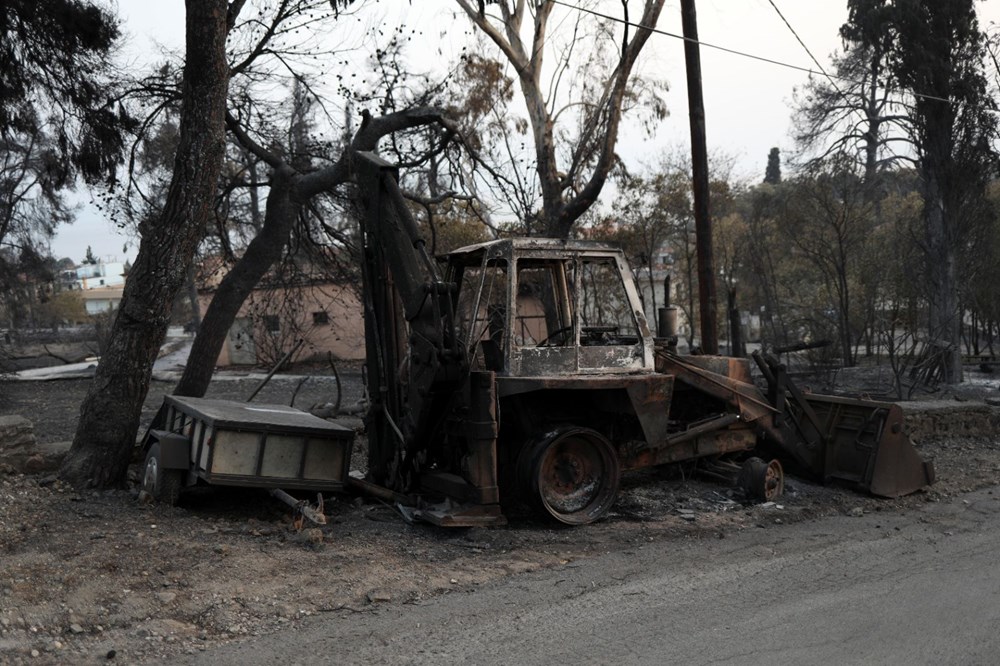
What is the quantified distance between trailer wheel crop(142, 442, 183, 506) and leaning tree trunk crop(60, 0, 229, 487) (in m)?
0.94

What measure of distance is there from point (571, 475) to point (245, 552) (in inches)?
114

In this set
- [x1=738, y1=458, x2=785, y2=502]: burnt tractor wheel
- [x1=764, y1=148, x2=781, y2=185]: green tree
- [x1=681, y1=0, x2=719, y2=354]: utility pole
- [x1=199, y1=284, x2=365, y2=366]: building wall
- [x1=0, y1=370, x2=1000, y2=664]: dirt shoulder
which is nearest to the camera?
[x1=0, y1=370, x2=1000, y2=664]: dirt shoulder

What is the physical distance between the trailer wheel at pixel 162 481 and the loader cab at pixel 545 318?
113 inches

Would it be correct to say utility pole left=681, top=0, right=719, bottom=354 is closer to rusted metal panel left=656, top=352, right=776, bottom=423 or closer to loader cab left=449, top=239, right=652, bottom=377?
rusted metal panel left=656, top=352, right=776, bottom=423

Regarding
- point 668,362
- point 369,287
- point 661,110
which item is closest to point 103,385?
point 369,287

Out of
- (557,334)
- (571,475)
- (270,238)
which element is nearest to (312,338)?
(270,238)

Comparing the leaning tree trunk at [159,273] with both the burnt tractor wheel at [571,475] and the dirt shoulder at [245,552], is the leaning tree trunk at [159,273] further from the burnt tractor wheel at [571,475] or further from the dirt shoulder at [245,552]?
the burnt tractor wheel at [571,475]

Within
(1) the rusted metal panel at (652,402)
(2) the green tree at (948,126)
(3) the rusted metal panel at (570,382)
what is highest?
(2) the green tree at (948,126)

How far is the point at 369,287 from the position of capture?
8141 mm

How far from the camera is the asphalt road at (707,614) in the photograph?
187 inches

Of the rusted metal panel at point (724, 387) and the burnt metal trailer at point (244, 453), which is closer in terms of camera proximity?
the burnt metal trailer at point (244, 453)

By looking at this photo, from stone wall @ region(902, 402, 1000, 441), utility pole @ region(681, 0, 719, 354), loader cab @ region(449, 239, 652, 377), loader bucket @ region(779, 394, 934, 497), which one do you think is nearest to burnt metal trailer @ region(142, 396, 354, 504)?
loader cab @ region(449, 239, 652, 377)

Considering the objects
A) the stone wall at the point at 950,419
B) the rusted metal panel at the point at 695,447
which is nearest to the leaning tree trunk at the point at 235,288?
the rusted metal panel at the point at 695,447

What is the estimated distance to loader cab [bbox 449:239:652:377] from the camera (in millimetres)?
7387
